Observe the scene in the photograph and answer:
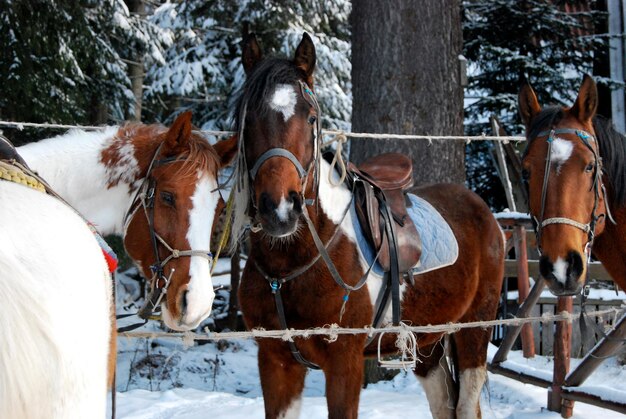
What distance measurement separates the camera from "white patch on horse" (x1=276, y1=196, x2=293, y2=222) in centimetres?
287

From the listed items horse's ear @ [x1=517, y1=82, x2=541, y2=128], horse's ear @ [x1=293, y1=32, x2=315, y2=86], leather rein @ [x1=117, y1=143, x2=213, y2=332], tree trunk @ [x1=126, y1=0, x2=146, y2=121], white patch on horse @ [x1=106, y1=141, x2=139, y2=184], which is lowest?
leather rein @ [x1=117, y1=143, x2=213, y2=332]

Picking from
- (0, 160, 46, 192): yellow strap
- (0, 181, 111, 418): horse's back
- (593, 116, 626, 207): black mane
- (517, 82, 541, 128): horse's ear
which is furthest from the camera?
(517, 82, 541, 128): horse's ear

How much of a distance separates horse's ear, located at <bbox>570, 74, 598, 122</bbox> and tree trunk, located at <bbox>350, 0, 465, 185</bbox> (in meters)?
2.71

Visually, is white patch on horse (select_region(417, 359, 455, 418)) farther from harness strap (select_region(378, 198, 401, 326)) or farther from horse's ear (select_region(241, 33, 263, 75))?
horse's ear (select_region(241, 33, 263, 75))

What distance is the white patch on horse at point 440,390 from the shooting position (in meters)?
4.31

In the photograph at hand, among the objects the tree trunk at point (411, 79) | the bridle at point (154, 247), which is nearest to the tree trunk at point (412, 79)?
the tree trunk at point (411, 79)

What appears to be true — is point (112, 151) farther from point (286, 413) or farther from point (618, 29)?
point (618, 29)

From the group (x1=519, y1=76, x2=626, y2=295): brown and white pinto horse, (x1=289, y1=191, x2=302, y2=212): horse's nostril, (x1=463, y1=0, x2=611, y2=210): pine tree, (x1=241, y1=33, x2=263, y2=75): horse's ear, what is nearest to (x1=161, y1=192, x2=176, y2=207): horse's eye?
(x1=289, y1=191, x2=302, y2=212): horse's nostril

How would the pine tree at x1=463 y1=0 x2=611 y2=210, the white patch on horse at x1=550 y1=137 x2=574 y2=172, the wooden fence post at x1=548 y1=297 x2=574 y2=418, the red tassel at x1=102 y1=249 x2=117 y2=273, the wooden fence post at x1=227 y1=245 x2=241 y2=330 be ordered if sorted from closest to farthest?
the red tassel at x1=102 y1=249 x2=117 y2=273
the white patch on horse at x1=550 y1=137 x2=574 y2=172
the wooden fence post at x1=548 y1=297 x2=574 y2=418
the wooden fence post at x1=227 y1=245 x2=241 y2=330
the pine tree at x1=463 y1=0 x2=611 y2=210

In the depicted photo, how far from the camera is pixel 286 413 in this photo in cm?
330

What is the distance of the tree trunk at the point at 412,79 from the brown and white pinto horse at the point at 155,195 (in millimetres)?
3455

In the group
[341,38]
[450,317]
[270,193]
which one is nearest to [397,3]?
[450,317]

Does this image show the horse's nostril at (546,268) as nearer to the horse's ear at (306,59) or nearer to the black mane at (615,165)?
the black mane at (615,165)

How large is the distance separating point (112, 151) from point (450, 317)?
2.18m
